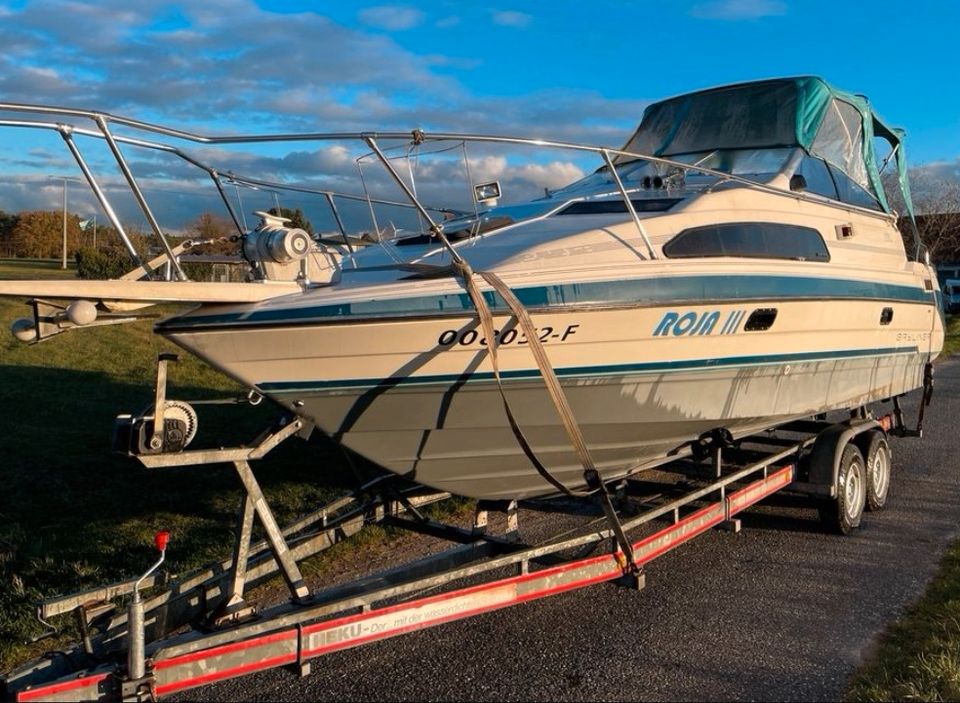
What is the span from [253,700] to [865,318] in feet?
16.6

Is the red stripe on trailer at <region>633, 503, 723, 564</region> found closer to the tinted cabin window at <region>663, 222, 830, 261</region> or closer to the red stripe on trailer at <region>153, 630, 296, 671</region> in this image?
the tinted cabin window at <region>663, 222, 830, 261</region>

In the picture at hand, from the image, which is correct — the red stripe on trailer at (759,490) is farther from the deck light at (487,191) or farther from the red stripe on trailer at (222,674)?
the red stripe on trailer at (222,674)

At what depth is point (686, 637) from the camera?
4.64m

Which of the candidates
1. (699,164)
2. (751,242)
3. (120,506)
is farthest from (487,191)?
(120,506)

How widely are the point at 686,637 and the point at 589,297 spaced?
1.92m

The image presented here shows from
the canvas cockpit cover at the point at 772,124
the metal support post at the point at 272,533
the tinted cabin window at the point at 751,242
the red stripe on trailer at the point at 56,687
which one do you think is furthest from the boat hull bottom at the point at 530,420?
the canvas cockpit cover at the point at 772,124

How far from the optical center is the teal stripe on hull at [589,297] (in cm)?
394

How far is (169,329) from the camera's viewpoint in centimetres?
388

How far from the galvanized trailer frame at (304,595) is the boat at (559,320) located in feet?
1.27

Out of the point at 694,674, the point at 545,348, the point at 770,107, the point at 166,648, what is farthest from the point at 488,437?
the point at 770,107

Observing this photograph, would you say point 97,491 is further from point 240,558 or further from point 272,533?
point 272,533

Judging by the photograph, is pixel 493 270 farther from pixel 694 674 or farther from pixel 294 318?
pixel 694 674

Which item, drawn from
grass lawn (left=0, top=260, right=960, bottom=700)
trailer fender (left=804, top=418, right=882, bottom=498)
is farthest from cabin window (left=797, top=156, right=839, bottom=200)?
grass lawn (left=0, top=260, right=960, bottom=700)

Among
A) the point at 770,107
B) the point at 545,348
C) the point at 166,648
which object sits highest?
the point at 770,107
